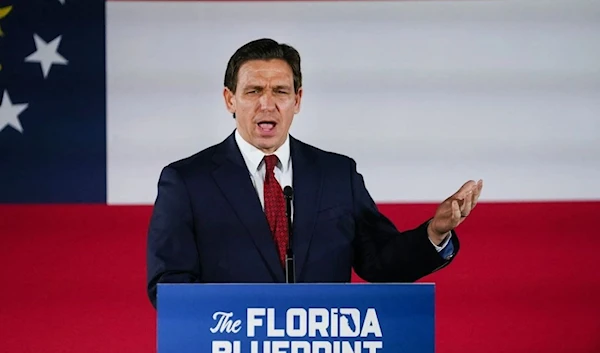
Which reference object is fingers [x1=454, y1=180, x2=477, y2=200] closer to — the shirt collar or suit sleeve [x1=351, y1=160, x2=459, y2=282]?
suit sleeve [x1=351, y1=160, x2=459, y2=282]

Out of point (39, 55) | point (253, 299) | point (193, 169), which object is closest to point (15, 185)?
point (39, 55)

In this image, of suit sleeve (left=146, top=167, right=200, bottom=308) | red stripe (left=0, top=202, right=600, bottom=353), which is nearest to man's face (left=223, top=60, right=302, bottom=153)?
suit sleeve (left=146, top=167, right=200, bottom=308)

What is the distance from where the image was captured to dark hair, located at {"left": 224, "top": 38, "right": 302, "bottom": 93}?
2.23 metres

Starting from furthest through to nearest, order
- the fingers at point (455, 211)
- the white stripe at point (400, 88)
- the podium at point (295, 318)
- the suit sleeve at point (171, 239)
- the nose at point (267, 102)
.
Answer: the white stripe at point (400, 88) < the nose at point (267, 102) < the suit sleeve at point (171, 239) < the fingers at point (455, 211) < the podium at point (295, 318)

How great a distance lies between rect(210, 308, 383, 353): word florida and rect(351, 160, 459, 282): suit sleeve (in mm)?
350

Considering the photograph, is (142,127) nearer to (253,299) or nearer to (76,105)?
(76,105)

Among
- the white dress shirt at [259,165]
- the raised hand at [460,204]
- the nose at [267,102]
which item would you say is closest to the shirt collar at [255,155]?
the white dress shirt at [259,165]

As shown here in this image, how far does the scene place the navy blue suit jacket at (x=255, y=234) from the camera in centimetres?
210

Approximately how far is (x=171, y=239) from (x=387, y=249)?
0.49 m

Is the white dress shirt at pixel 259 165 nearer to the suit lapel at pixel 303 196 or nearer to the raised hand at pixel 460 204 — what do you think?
the suit lapel at pixel 303 196

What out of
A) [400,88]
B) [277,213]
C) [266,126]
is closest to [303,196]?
[277,213]

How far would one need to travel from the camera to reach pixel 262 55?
223cm

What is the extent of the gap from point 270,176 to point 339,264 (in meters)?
0.26

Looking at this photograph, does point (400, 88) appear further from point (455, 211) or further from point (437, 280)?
point (455, 211)
